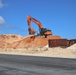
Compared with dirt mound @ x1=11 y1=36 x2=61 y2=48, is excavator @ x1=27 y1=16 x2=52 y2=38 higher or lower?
higher

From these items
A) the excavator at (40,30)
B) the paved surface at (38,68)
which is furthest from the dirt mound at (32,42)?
the paved surface at (38,68)

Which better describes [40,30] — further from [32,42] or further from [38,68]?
[38,68]

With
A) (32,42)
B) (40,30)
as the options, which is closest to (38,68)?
(40,30)

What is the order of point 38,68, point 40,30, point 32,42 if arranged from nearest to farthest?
point 38,68
point 40,30
point 32,42

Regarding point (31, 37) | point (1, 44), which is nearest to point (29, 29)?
point (31, 37)

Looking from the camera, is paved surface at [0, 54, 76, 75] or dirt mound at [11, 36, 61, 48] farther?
dirt mound at [11, 36, 61, 48]

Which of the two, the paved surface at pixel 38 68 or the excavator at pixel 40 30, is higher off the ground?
the excavator at pixel 40 30

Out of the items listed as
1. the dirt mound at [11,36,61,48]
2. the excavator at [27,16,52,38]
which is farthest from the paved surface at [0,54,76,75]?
the dirt mound at [11,36,61,48]

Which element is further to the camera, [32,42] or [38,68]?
[32,42]

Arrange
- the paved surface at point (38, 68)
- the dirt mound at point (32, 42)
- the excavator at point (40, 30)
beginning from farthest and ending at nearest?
the dirt mound at point (32, 42)
the excavator at point (40, 30)
the paved surface at point (38, 68)

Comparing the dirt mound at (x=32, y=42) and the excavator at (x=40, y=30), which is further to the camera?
the dirt mound at (x=32, y=42)

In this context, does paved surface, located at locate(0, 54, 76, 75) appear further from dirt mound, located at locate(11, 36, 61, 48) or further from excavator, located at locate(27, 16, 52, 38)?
dirt mound, located at locate(11, 36, 61, 48)

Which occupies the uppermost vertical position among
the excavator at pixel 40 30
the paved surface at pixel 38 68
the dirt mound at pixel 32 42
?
the excavator at pixel 40 30

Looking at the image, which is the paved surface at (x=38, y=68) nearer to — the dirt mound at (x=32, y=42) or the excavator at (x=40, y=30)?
the excavator at (x=40, y=30)
